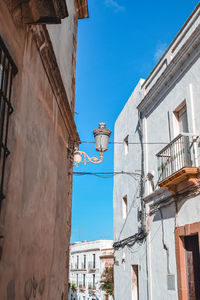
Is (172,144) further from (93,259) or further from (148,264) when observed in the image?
(93,259)

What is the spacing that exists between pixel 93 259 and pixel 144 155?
3311cm

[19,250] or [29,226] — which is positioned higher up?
[29,226]

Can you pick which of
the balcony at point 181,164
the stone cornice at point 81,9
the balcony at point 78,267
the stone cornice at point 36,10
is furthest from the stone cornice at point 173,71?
the balcony at point 78,267

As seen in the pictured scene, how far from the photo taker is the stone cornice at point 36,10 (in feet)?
10.9

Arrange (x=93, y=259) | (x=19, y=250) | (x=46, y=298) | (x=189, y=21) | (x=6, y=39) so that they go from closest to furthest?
(x=6, y=39)
(x=19, y=250)
(x=46, y=298)
(x=189, y=21)
(x=93, y=259)

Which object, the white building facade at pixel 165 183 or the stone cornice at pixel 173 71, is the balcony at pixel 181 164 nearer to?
the white building facade at pixel 165 183

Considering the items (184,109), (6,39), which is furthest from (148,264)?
(6,39)

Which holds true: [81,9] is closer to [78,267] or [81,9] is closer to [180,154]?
[180,154]

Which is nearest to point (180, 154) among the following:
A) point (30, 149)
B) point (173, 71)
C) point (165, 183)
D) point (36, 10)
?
point (165, 183)

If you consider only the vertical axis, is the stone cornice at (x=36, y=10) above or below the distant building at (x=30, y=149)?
above

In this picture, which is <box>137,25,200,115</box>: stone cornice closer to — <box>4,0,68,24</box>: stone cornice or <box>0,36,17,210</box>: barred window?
<box>4,0,68,24</box>: stone cornice

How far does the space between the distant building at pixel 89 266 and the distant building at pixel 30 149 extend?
32.5 meters

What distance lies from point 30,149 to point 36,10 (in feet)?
4.93

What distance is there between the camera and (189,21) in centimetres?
889
